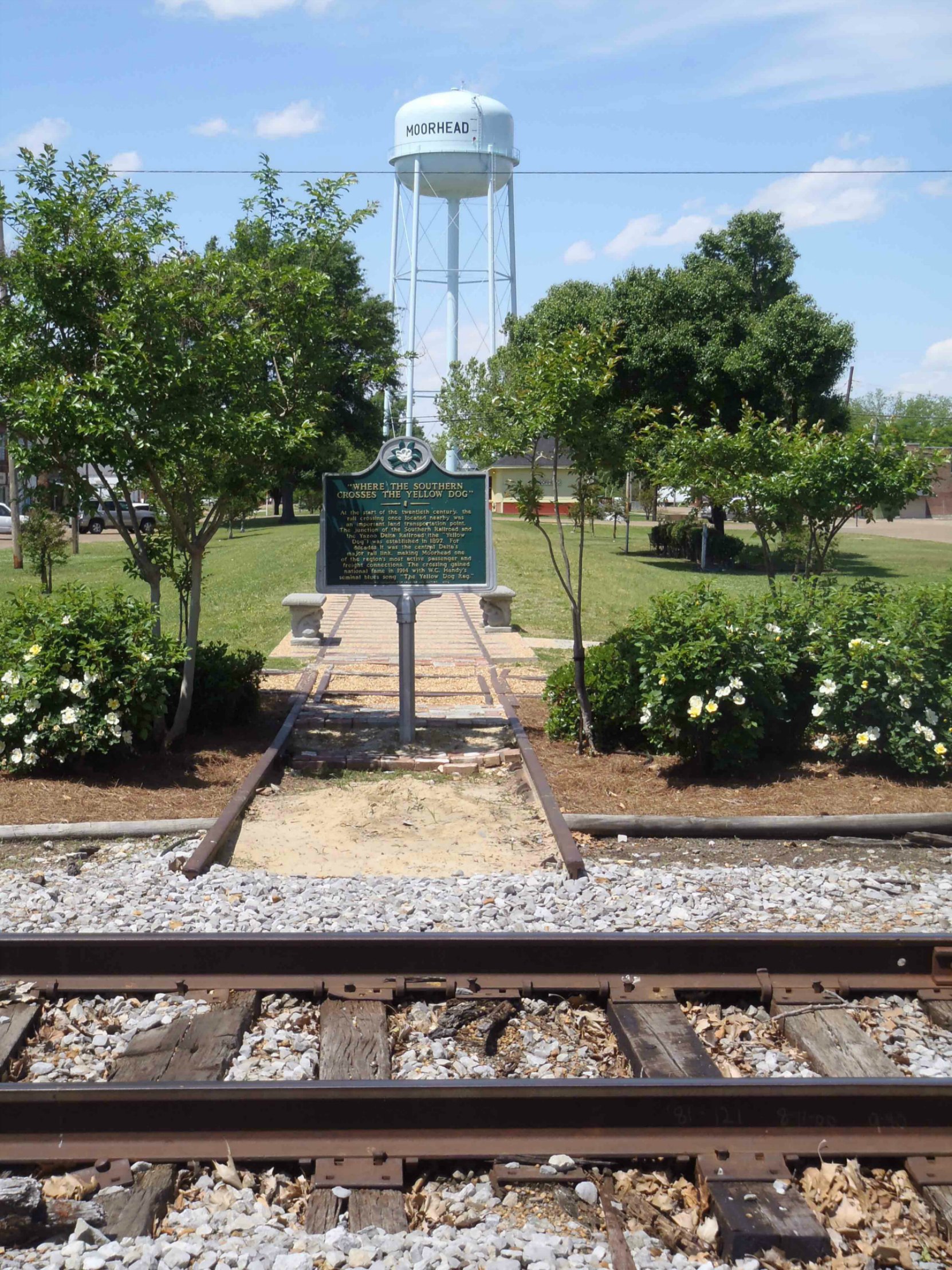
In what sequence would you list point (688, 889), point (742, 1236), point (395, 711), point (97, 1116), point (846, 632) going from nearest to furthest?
1. point (742, 1236)
2. point (97, 1116)
3. point (688, 889)
4. point (846, 632)
5. point (395, 711)

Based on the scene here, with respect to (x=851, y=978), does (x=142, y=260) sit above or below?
above

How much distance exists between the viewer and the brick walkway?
48.9 ft

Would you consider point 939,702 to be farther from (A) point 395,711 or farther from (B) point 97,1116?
(B) point 97,1116

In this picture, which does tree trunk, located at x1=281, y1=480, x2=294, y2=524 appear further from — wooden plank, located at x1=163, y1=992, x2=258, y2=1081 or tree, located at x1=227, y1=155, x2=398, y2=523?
wooden plank, located at x1=163, y1=992, x2=258, y2=1081

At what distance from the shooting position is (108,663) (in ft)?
27.2

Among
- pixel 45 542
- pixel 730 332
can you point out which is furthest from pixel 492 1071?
pixel 730 332

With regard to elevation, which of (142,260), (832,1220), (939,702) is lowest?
(832,1220)

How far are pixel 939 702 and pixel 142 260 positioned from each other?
6848mm

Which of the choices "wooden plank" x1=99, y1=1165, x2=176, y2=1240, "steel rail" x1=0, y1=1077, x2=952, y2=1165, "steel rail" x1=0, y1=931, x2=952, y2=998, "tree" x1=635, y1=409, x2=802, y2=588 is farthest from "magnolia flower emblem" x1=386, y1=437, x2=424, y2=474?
"wooden plank" x1=99, y1=1165, x2=176, y2=1240

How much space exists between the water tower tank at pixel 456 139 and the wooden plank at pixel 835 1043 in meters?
46.4

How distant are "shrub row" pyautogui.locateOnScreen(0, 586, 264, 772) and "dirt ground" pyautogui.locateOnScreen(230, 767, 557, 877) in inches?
46.1

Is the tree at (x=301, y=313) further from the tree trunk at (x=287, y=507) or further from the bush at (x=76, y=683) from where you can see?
the tree trunk at (x=287, y=507)

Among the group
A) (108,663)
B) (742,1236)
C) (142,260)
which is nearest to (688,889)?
(742,1236)

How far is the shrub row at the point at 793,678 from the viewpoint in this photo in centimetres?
821
